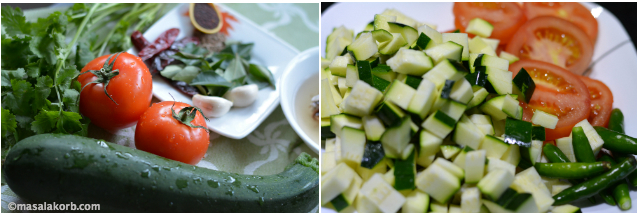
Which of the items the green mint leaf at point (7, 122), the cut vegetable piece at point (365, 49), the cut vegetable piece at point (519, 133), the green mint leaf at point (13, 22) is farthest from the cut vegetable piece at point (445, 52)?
the green mint leaf at point (13, 22)

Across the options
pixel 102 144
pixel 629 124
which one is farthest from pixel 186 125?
pixel 629 124

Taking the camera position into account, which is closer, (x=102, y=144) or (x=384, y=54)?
(x=102, y=144)


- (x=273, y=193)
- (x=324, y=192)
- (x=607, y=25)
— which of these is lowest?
(x=273, y=193)

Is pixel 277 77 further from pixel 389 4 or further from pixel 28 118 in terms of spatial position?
pixel 28 118

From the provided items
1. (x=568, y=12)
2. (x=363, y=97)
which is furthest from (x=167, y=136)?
(x=568, y=12)

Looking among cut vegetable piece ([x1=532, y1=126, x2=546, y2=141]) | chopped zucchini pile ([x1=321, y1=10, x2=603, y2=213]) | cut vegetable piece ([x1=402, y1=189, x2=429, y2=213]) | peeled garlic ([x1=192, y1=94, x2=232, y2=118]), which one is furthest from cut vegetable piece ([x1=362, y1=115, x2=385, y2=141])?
peeled garlic ([x1=192, y1=94, x2=232, y2=118])

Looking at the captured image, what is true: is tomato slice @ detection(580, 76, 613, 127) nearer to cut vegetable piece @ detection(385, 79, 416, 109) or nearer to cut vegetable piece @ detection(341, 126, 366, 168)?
cut vegetable piece @ detection(385, 79, 416, 109)
